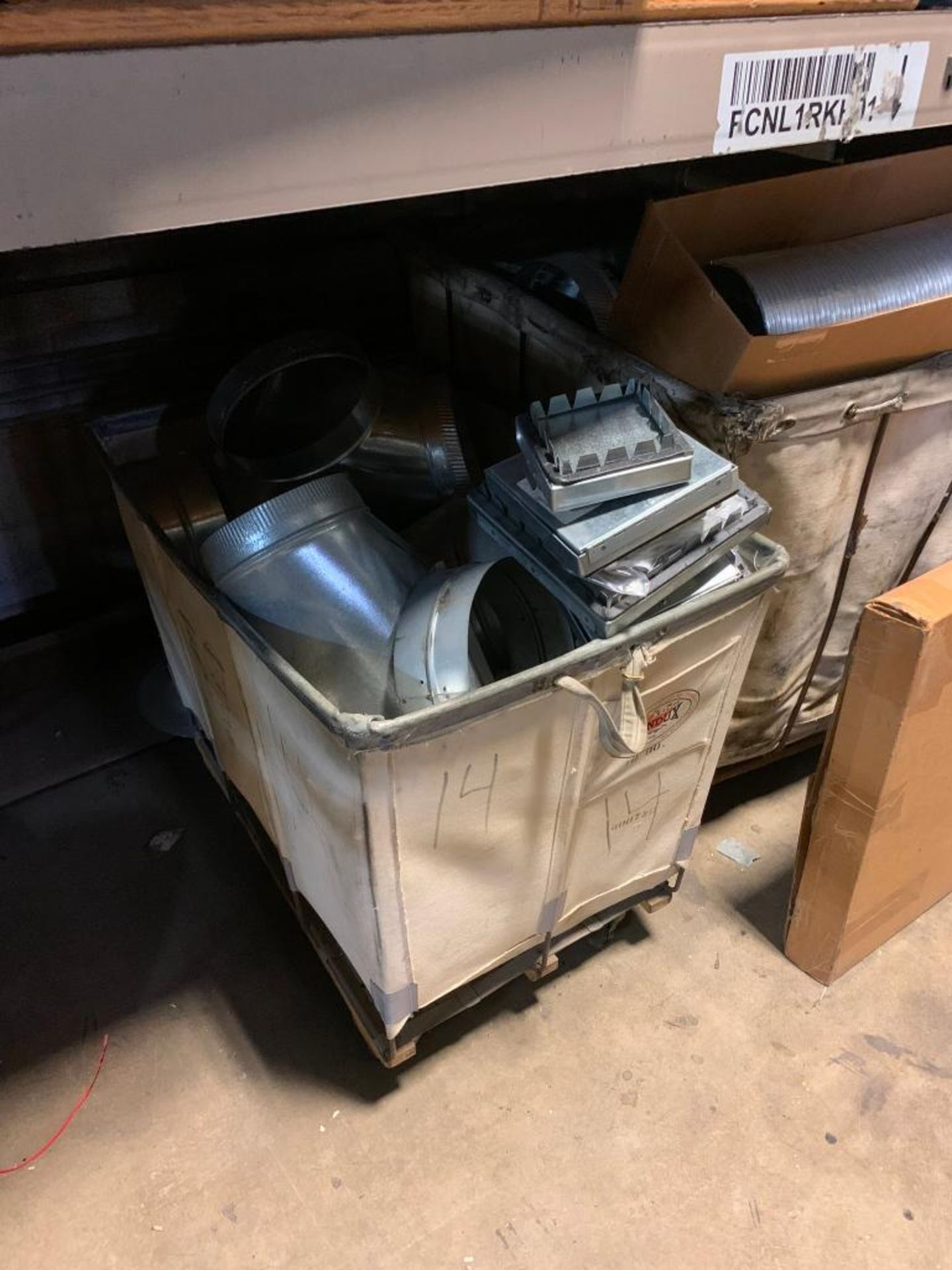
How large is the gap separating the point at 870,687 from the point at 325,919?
62 cm

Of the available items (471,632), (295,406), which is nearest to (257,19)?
(471,632)

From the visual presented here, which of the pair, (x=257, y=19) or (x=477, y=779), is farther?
(x=477, y=779)

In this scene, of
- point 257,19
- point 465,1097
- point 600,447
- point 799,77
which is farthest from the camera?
point 465,1097

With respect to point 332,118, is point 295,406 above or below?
below

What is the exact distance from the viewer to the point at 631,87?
1.95ft

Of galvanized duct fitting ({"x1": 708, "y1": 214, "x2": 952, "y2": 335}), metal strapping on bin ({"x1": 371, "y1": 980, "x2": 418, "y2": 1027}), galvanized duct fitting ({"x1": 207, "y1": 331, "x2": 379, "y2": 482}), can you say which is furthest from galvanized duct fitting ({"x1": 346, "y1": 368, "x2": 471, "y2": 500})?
metal strapping on bin ({"x1": 371, "y1": 980, "x2": 418, "y2": 1027})

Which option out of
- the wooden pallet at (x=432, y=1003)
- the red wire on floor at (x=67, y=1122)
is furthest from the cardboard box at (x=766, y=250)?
the red wire on floor at (x=67, y=1122)

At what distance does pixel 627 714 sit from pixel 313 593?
0.99 ft

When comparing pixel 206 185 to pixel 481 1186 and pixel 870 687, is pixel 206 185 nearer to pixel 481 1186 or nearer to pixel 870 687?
pixel 870 687

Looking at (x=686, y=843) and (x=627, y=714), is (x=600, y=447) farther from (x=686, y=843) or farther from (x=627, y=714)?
(x=686, y=843)

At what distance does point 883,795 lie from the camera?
3.17 feet

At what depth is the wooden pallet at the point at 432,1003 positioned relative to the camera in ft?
3.14

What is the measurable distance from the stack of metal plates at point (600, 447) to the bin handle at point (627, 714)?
14cm

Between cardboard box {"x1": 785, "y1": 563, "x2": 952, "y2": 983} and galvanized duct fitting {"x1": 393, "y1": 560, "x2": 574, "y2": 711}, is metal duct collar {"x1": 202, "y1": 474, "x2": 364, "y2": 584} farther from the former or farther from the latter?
cardboard box {"x1": 785, "y1": 563, "x2": 952, "y2": 983}
